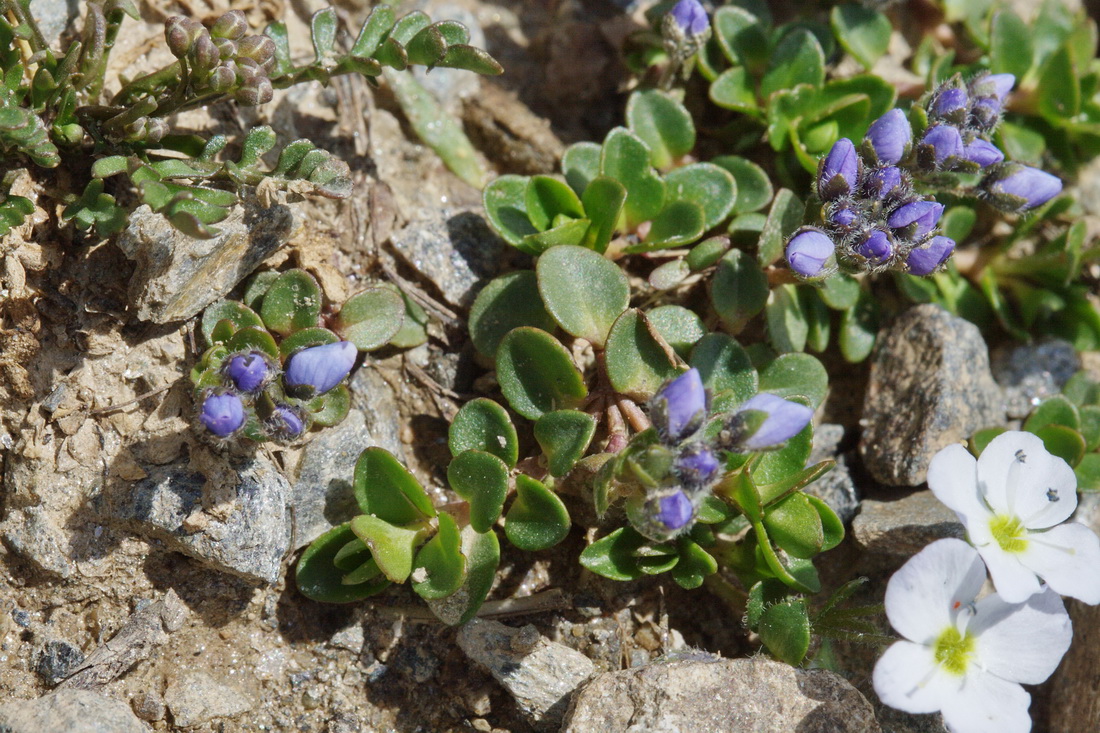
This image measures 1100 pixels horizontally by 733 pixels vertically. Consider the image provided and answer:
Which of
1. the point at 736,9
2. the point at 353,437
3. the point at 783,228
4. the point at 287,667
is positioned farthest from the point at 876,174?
the point at 287,667

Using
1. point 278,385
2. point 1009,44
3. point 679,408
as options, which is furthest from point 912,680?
point 1009,44

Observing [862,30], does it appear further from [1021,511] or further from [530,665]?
[530,665]

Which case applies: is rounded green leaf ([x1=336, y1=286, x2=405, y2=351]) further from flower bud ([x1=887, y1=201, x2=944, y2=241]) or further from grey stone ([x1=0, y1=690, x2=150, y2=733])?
flower bud ([x1=887, y1=201, x2=944, y2=241])

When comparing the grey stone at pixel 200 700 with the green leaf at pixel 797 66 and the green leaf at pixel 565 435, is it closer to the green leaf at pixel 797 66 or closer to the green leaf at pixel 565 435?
the green leaf at pixel 565 435

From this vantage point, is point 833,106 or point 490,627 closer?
point 490,627

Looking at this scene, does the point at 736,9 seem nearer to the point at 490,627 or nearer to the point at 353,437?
the point at 353,437

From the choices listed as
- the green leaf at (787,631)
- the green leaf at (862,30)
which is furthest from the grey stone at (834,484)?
the green leaf at (862,30)
